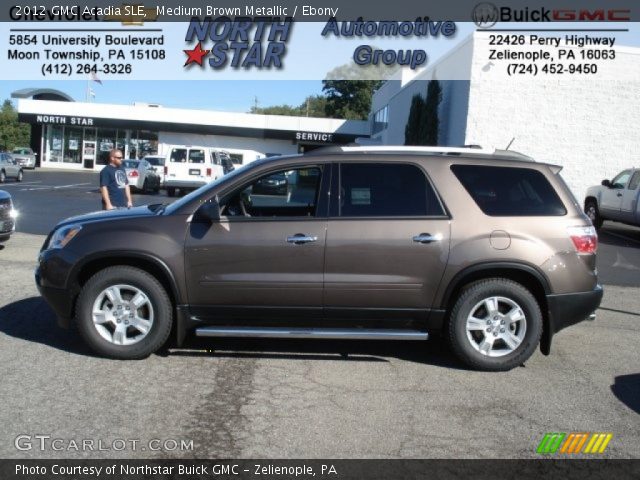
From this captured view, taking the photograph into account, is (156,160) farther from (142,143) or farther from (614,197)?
(614,197)

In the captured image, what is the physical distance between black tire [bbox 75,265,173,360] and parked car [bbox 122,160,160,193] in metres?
21.9

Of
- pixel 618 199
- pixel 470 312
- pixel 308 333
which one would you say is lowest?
pixel 308 333

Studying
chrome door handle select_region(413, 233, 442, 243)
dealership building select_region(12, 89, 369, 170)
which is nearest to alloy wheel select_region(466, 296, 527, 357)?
→ chrome door handle select_region(413, 233, 442, 243)

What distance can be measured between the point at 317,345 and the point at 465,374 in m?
1.40

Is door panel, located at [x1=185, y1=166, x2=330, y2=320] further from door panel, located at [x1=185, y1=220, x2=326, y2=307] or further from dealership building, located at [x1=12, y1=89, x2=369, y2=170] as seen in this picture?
dealership building, located at [x1=12, y1=89, x2=369, y2=170]

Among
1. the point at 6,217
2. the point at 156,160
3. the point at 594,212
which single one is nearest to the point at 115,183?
the point at 6,217

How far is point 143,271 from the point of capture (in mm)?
5242

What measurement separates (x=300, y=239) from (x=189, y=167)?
20.0 m

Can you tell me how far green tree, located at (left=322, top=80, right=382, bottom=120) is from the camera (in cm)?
7462

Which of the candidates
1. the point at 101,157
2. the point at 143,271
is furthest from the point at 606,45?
the point at 101,157

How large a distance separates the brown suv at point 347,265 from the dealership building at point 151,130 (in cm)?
3874

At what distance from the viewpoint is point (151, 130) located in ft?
150

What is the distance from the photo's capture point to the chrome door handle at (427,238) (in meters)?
5.18

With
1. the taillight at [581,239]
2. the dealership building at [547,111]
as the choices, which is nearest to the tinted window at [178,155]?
the dealership building at [547,111]
